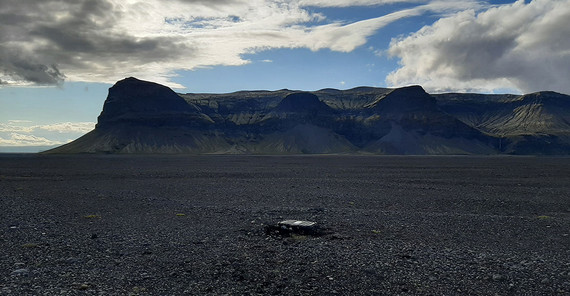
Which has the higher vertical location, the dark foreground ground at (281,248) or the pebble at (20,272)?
the pebble at (20,272)

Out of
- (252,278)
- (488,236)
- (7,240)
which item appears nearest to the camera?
(252,278)

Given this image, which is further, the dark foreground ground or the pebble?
the pebble

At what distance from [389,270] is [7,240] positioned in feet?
50.9

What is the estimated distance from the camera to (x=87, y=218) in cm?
2303

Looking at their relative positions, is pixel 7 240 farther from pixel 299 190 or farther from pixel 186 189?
pixel 299 190

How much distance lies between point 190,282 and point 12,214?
17827 millimetres

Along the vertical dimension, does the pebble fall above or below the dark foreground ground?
above

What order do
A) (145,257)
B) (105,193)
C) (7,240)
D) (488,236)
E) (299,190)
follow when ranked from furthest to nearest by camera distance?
(299,190) → (105,193) → (488,236) → (7,240) → (145,257)

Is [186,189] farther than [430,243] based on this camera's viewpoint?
Yes

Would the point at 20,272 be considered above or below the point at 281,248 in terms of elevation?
above

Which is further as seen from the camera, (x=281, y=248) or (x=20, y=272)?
(x=281, y=248)

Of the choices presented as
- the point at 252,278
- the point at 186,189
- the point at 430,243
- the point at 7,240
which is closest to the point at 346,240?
the point at 430,243

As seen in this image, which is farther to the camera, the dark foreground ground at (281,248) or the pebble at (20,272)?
the pebble at (20,272)

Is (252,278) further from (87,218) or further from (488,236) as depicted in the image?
(87,218)
